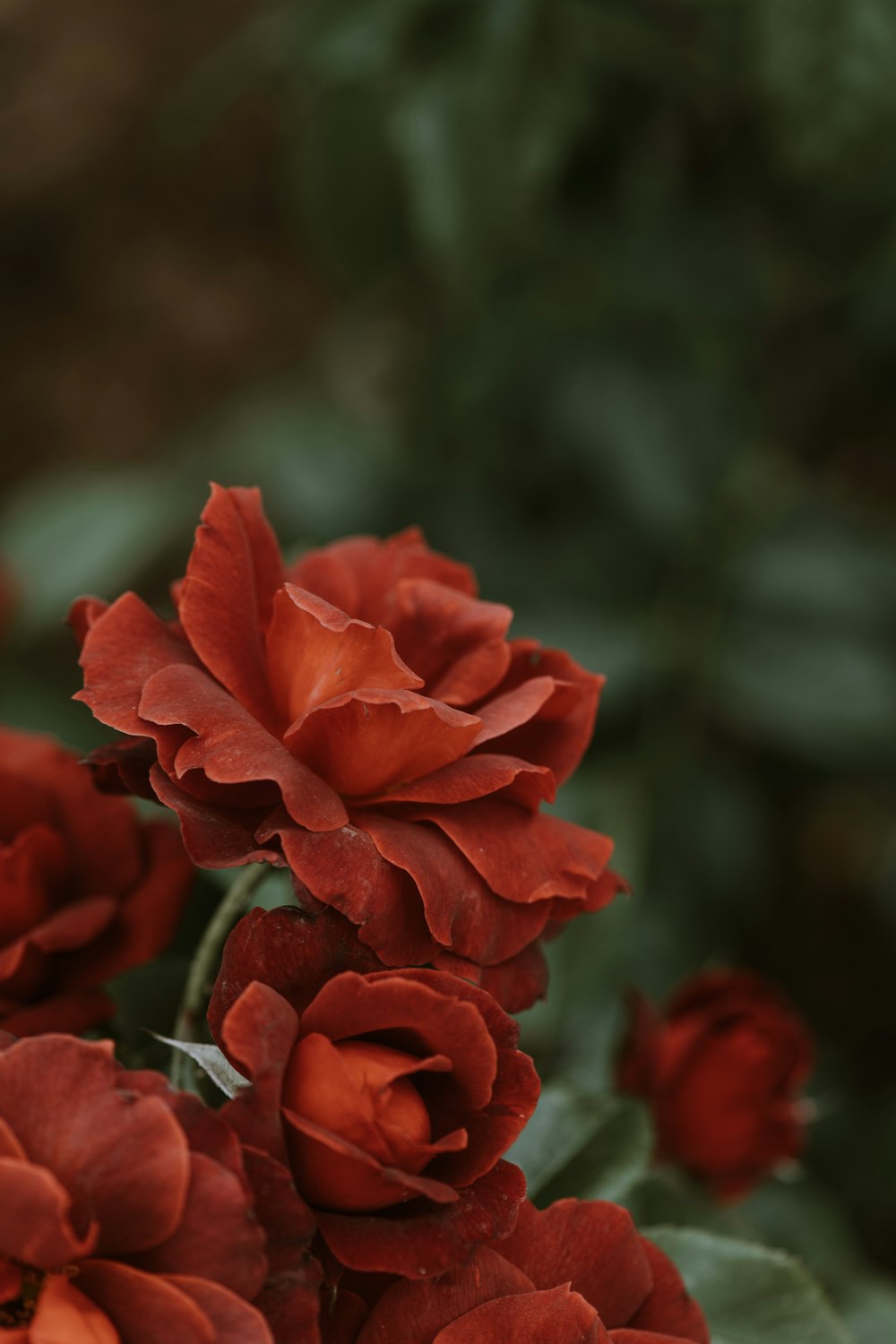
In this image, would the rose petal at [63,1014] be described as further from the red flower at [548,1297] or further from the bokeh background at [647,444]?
the bokeh background at [647,444]

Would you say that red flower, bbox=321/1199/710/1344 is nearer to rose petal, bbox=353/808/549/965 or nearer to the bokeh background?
rose petal, bbox=353/808/549/965

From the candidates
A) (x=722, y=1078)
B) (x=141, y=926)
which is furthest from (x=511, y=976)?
(x=722, y=1078)

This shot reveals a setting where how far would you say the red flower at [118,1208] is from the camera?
0.92ft

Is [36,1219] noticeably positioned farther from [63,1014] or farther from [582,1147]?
[582,1147]

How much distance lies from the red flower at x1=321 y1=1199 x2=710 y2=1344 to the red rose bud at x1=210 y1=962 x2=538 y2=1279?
0.02 m

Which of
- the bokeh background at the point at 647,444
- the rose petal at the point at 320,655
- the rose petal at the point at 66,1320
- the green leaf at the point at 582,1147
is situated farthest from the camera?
the bokeh background at the point at 647,444

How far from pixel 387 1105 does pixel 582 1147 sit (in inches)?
9.1

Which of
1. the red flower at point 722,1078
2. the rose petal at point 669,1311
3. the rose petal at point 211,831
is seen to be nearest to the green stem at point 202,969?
the rose petal at point 211,831

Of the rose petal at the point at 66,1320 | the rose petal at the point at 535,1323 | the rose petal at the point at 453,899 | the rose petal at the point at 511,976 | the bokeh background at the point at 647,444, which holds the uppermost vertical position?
the bokeh background at the point at 647,444

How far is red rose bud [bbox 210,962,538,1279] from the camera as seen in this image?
31 centimetres

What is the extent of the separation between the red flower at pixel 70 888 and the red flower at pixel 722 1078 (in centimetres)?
29

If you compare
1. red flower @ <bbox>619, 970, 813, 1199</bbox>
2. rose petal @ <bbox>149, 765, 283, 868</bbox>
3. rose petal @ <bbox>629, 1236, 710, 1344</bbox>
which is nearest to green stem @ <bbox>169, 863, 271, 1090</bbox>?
rose petal @ <bbox>149, 765, 283, 868</bbox>

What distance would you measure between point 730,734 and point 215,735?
94 centimetres

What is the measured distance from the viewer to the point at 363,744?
0.37m
